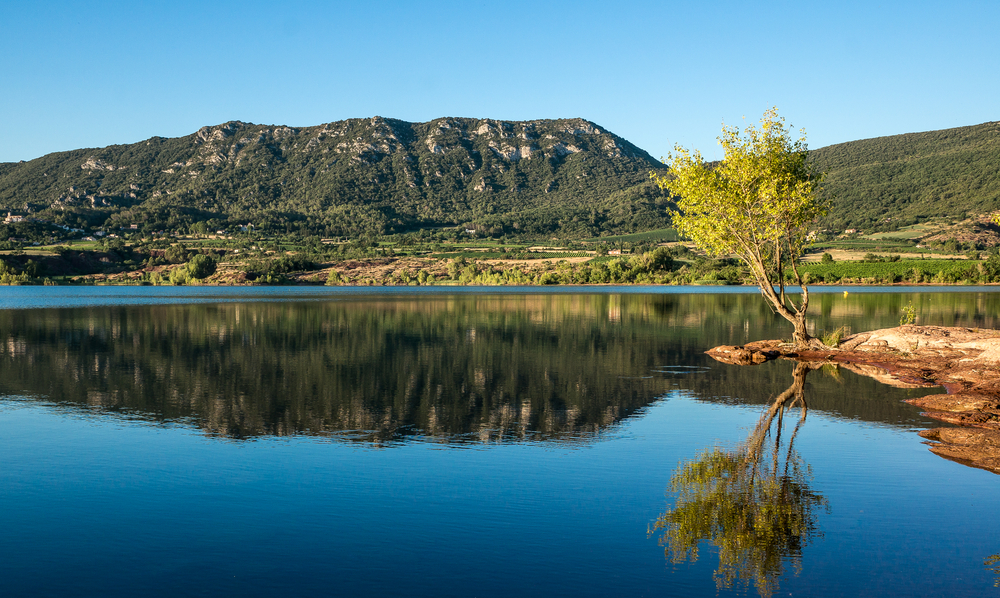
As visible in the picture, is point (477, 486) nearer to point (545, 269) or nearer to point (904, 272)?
point (904, 272)

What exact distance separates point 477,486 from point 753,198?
23166 millimetres

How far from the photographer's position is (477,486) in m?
12.7

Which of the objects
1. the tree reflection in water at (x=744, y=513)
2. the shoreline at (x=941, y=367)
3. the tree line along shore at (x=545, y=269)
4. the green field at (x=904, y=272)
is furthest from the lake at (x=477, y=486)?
the tree line along shore at (x=545, y=269)

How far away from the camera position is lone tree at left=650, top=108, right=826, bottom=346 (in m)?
30.8

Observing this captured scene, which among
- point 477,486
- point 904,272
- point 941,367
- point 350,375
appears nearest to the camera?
point 477,486

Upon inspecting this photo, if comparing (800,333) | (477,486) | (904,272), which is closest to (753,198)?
(800,333)

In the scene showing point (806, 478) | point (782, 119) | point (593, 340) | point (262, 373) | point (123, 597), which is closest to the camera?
point (123, 597)

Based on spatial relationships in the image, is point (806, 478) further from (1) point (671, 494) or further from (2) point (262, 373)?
(2) point (262, 373)

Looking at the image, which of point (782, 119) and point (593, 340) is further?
point (593, 340)

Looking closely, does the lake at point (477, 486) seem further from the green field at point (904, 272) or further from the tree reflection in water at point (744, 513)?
the green field at point (904, 272)

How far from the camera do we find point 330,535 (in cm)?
1034

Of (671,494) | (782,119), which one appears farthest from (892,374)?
(671,494)

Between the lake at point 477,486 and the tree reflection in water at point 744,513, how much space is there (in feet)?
0.16

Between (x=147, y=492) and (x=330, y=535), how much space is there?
13.6 feet
